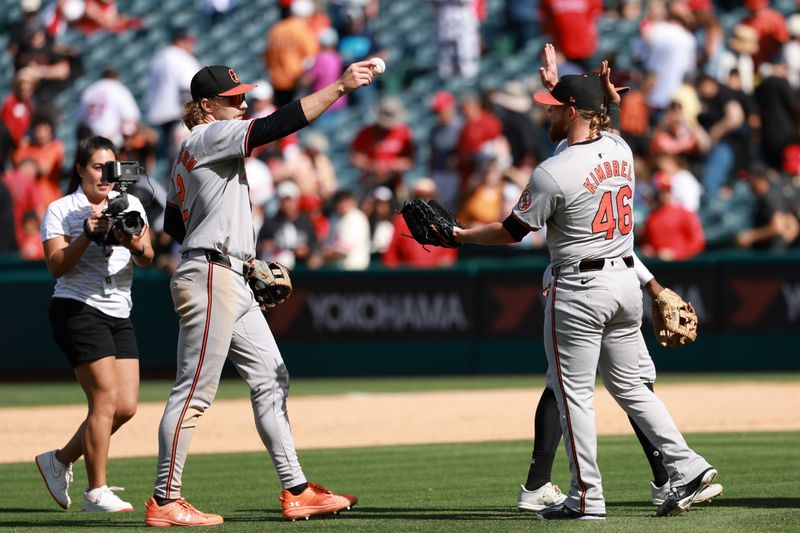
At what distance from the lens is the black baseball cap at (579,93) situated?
6.64 meters

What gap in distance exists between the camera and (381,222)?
17609mm

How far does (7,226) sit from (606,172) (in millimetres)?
12722

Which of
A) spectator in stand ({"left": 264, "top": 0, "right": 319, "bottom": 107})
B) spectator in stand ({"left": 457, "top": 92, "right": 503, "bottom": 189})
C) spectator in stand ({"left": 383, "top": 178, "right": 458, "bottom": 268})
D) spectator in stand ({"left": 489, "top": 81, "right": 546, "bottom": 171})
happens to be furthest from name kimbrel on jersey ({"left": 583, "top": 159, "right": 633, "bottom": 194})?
spectator in stand ({"left": 264, "top": 0, "right": 319, "bottom": 107})

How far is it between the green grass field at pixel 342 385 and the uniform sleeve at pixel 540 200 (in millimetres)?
8631

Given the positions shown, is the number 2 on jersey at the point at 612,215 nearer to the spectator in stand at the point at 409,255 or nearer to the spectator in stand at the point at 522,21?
the spectator in stand at the point at 409,255

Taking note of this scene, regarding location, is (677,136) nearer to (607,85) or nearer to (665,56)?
(665,56)

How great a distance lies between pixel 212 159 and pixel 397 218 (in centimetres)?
1054

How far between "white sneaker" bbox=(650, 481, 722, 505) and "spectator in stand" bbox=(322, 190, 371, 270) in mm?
9802

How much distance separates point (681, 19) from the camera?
62.2 ft

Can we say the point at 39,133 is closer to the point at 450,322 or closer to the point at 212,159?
the point at 450,322

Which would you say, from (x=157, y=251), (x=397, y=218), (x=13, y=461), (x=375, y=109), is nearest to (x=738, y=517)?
(x=13, y=461)

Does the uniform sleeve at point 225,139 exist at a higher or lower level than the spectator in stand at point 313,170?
higher

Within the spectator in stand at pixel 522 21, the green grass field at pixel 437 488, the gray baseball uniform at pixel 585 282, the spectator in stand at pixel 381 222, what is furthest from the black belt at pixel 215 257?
the spectator in stand at pixel 522 21

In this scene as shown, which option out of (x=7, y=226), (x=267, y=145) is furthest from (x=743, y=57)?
(x=7, y=226)
